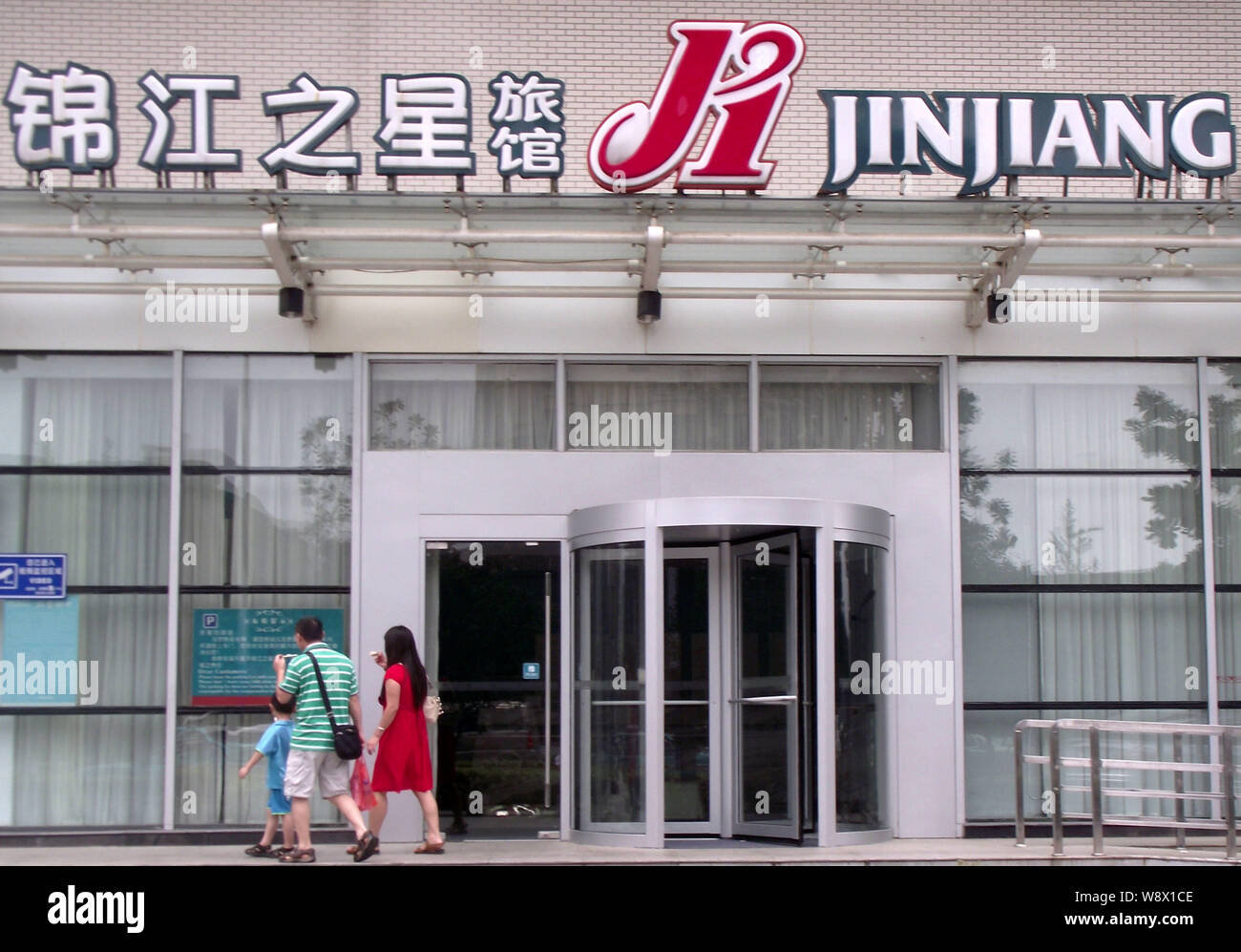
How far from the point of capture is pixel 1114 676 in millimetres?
12336

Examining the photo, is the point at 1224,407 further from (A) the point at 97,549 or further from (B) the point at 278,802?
(A) the point at 97,549

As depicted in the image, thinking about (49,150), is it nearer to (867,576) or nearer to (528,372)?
(528,372)

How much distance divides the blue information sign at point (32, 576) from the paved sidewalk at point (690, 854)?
6.96 feet

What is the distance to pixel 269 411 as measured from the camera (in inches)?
478

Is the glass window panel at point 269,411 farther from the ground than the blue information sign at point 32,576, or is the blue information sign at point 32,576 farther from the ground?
the glass window panel at point 269,411

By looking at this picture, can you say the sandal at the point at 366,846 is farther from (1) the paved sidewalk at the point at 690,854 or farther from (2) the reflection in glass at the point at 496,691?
(2) the reflection in glass at the point at 496,691

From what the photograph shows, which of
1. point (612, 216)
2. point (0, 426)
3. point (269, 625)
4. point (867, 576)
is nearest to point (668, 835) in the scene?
point (867, 576)

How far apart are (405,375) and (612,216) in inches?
94.4

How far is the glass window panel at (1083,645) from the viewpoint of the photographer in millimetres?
12234

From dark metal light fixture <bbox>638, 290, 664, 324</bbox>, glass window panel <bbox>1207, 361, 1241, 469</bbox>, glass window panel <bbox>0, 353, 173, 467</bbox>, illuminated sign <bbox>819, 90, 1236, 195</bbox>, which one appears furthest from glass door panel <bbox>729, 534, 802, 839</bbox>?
glass window panel <bbox>0, 353, 173, 467</bbox>

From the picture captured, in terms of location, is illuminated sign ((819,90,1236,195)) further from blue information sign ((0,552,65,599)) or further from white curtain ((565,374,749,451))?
blue information sign ((0,552,65,599))

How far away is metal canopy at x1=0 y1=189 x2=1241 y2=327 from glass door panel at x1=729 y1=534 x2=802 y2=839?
2.53m

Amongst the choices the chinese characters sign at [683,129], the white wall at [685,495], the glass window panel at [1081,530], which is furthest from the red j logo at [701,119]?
the glass window panel at [1081,530]

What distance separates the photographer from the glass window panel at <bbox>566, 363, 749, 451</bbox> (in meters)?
12.3
